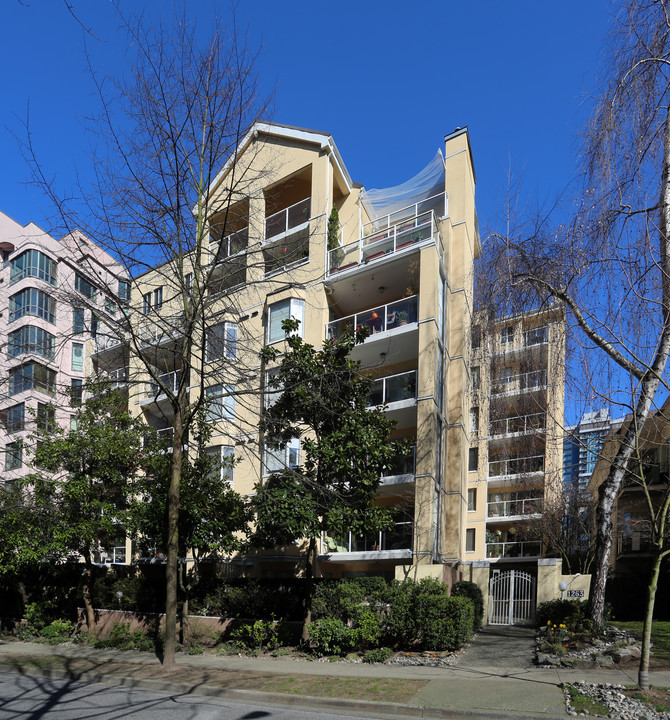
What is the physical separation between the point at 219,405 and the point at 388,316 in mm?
8967

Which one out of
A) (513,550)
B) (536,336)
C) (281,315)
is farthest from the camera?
(513,550)

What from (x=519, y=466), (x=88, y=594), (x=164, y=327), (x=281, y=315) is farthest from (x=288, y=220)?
(x=88, y=594)

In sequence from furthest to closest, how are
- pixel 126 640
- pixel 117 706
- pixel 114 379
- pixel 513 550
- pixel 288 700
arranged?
pixel 513 550, pixel 114 379, pixel 126 640, pixel 288 700, pixel 117 706

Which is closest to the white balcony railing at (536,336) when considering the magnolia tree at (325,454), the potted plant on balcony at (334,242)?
the magnolia tree at (325,454)

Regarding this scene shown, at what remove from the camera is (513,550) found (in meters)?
35.7

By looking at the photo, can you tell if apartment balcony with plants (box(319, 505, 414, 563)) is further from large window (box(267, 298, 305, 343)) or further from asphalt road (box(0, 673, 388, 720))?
asphalt road (box(0, 673, 388, 720))

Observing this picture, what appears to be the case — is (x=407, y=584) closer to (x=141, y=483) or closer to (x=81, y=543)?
(x=141, y=483)

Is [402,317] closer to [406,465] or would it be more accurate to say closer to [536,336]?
[406,465]

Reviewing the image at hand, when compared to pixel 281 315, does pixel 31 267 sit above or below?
above

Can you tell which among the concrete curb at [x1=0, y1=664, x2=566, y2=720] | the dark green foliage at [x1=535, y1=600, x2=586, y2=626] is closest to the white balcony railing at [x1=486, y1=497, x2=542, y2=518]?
the dark green foliage at [x1=535, y1=600, x2=586, y2=626]

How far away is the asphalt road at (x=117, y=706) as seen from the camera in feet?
30.1

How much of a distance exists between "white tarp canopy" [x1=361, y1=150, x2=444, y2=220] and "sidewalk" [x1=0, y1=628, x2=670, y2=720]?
52.2 feet

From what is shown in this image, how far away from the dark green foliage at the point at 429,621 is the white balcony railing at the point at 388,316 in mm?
9388

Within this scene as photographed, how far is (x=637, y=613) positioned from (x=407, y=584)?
53.7 feet
